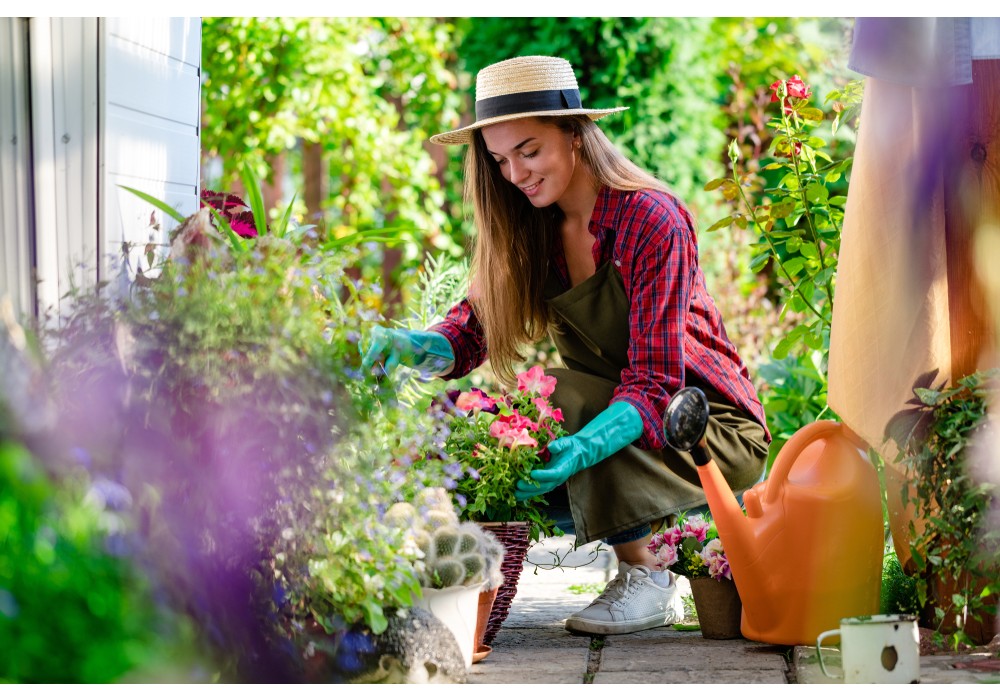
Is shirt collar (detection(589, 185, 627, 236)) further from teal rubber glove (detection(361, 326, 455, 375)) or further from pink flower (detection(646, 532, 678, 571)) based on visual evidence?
pink flower (detection(646, 532, 678, 571))

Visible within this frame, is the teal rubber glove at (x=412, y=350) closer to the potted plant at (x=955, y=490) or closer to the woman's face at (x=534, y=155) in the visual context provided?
the woman's face at (x=534, y=155)

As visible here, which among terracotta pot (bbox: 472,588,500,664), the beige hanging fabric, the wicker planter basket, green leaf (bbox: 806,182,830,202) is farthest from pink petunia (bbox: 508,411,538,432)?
green leaf (bbox: 806,182,830,202)

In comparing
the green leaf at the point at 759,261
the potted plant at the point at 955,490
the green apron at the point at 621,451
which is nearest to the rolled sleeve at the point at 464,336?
the green apron at the point at 621,451

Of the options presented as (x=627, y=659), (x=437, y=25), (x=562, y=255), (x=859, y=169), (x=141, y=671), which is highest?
(x=437, y=25)

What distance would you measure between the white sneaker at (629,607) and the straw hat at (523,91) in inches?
42.0

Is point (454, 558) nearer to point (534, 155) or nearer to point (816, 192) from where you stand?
point (534, 155)

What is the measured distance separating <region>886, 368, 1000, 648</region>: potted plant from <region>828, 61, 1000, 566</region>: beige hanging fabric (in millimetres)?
64

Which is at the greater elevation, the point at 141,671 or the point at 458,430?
the point at 458,430

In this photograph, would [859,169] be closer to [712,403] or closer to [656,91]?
[712,403]

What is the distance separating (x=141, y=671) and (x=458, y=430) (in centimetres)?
83

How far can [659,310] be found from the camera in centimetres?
244

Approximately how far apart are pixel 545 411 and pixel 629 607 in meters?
0.52

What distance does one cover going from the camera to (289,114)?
5.90m

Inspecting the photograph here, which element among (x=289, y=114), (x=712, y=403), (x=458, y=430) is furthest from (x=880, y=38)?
(x=289, y=114)
